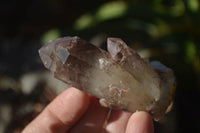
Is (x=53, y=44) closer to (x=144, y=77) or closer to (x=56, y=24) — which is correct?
(x=144, y=77)

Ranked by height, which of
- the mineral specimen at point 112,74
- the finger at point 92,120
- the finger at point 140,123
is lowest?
the finger at point 92,120

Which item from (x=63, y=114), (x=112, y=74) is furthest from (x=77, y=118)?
(x=112, y=74)

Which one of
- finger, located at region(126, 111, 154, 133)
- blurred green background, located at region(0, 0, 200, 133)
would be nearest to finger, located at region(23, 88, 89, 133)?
finger, located at region(126, 111, 154, 133)

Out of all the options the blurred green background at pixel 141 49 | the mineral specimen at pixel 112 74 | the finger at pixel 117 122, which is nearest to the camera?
the mineral specimen at pixel 112 74

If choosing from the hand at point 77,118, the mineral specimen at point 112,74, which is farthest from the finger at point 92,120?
the mineral specimen at point 112,74

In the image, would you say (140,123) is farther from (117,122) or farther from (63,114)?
(63,114)

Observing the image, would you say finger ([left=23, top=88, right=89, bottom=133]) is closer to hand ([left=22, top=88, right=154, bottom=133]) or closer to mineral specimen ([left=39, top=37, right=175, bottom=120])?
hand ([left=22, top=88, right=154, bottom=133])

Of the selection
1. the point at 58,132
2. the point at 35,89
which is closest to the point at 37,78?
the point at 35,89

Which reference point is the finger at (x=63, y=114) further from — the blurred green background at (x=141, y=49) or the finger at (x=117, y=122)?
the blurred green background at (x=141, y=49)
